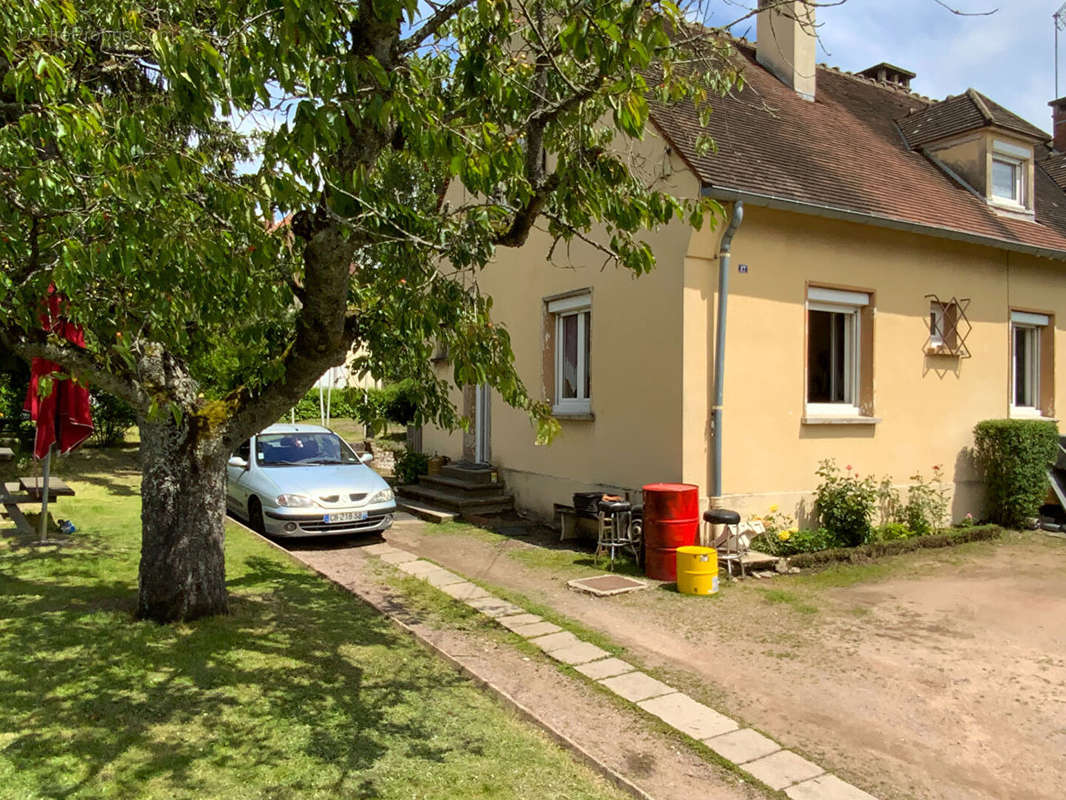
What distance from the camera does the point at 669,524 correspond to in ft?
28.0

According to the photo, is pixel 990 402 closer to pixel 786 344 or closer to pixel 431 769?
pixel 786 344

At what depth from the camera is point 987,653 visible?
6.38m

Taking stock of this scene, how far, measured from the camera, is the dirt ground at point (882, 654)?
179 inches

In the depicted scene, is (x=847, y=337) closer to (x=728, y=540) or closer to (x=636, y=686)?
(x=728, y=540)

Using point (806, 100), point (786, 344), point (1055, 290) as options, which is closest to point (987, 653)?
point (786, 344)

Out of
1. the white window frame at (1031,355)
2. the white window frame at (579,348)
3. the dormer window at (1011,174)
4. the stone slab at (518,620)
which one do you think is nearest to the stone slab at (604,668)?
the stone slab at (518,620)

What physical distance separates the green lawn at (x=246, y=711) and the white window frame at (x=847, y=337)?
6.80 meters

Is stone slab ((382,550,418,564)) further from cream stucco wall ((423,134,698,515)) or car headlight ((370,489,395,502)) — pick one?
cream stucco wall ((423,134,698,515))

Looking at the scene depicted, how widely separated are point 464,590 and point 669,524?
2.33 meters

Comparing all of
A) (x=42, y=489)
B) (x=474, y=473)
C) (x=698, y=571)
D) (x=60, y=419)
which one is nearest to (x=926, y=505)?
(x=698, y=571)

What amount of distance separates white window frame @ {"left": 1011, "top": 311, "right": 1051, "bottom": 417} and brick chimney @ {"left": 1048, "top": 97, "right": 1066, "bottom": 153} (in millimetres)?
8012

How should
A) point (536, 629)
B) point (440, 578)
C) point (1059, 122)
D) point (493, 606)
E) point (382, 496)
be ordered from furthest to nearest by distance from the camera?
point (1059, 122) → point (382, 496) → point (440, 578) → point (493, 606) → point (536, 629)

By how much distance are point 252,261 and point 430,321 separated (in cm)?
109

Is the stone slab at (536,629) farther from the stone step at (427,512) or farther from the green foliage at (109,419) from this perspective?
the green foliage at (109,419)
